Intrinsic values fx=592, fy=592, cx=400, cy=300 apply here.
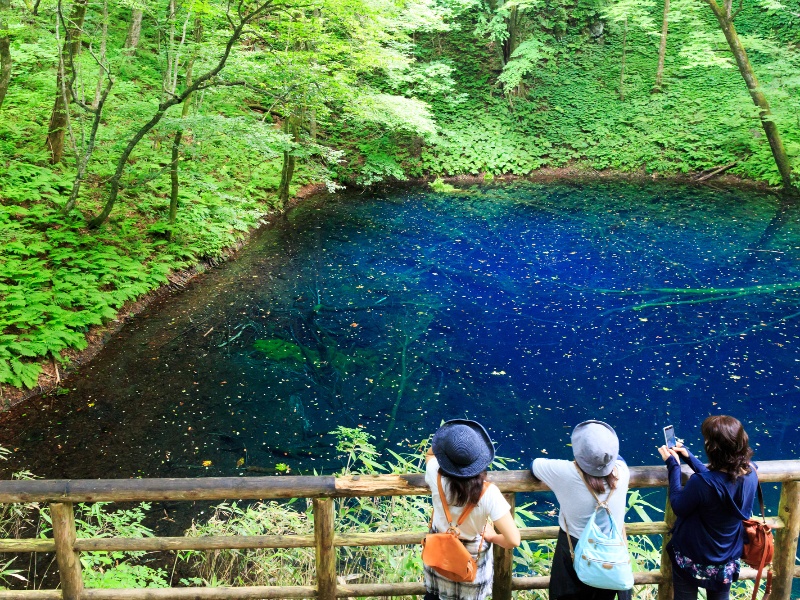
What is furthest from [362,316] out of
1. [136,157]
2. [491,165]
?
[491,165]

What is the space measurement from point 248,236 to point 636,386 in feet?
30.7

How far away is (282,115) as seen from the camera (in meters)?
16.4

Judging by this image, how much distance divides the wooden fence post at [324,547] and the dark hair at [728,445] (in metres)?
1.65

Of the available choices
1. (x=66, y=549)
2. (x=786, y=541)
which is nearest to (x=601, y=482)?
(x=786, y=541)

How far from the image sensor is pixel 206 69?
10766mm

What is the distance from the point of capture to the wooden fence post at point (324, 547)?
2.73 metres

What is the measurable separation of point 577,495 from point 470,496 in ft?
1.51

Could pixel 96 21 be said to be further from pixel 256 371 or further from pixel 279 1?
pixel 256 371

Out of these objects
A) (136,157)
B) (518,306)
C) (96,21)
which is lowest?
(518,306)

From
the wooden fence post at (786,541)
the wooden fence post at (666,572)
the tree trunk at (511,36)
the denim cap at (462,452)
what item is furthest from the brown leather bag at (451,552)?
the tree trunk at (511,36)

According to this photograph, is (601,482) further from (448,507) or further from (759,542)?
(759,542)

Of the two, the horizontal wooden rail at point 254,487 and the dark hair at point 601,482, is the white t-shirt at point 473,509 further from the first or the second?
the dark hair at point 601,482

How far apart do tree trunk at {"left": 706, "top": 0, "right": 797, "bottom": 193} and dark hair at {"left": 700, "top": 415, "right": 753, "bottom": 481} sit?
1875 centimetres

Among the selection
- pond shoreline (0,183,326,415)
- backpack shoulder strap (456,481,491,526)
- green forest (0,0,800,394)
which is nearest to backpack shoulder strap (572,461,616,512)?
backpack shoulder strap (456,481,491,526)
